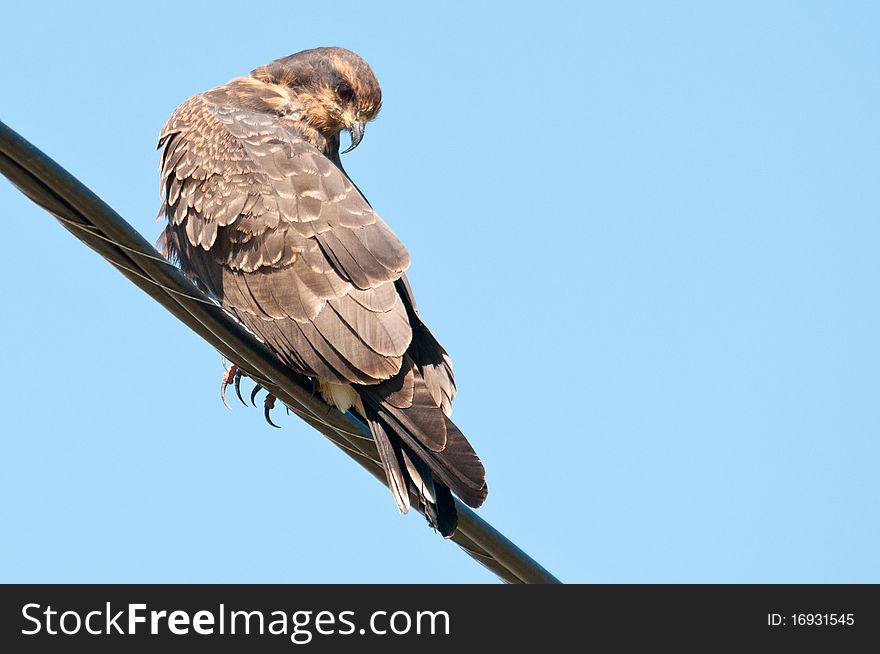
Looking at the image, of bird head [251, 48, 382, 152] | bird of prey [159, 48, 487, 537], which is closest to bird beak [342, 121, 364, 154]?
bird head [251, 48, 382, 152]

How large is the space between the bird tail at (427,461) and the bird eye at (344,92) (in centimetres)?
274

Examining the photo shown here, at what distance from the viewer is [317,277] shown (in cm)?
577

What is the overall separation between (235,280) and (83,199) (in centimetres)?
234

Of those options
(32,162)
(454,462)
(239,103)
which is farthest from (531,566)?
(239,103)

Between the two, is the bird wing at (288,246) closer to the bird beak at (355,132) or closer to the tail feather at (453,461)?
the tail feather at (453,461)

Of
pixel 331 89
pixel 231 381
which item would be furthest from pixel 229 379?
pixel 331 89

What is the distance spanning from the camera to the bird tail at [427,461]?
16.1ft

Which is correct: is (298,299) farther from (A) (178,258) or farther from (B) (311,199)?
(A) (178,258)

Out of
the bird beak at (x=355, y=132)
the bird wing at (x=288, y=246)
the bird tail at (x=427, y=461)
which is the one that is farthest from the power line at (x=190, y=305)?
the bird beak at (x=355, y=132)

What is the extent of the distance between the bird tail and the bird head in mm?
2701

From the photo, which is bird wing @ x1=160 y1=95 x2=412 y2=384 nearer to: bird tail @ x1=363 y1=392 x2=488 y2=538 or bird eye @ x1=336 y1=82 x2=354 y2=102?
bird tail @ x1=363 y1=392 x2=488 y2=538

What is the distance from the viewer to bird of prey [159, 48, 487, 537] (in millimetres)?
5176

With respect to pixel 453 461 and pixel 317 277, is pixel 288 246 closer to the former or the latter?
pixel 317 277

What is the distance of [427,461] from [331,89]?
3.26 m
